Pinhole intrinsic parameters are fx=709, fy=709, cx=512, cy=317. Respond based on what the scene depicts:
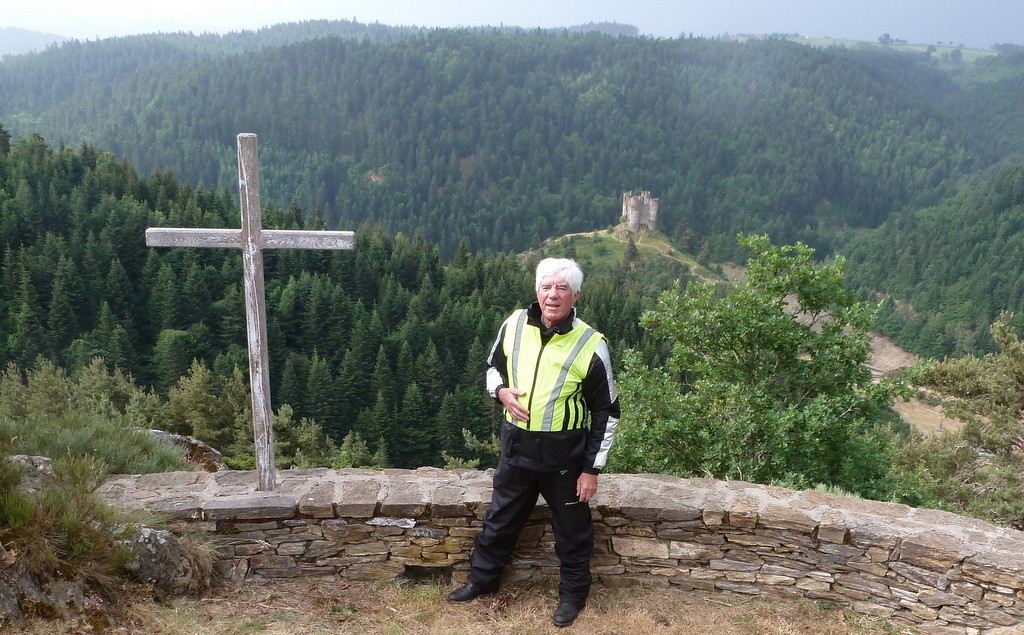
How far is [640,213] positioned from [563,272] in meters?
125

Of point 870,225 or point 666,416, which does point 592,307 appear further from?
point 870,225

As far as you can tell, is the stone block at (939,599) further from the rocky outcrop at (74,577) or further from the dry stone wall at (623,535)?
the rocky outcrop at (74,577)

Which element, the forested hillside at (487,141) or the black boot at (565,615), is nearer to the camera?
the black boot at (565,615)

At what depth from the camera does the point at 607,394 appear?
12.4 feet

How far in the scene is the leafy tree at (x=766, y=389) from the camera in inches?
286

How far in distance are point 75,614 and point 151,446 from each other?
7.48ft

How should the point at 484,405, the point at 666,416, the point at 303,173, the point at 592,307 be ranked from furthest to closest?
the point at 303,173 → the point at 592,307 → the point at 484,405 → the point at 666,416

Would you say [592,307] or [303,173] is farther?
[303,173]

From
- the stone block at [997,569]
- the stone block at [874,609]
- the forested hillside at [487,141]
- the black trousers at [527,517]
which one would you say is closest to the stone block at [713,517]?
the black trousers at [527,517]

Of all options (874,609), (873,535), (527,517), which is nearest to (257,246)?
(527,517)

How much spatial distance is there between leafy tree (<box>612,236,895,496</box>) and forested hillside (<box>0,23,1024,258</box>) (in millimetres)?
121624

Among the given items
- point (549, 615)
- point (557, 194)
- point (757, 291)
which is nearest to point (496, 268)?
point (757, 291)

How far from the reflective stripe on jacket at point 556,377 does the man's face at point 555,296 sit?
14cm

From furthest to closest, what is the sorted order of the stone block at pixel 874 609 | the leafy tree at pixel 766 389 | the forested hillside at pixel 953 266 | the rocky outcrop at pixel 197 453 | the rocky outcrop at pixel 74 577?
the forested hillside at pixel 953 266 < the leafy tree at pixel 766 389 < the rocky outcrop at pixel 197 453 < the stone block at pixel 874 609 < the rocky outcrop at pixel 74 577
